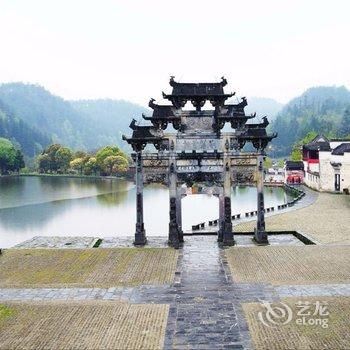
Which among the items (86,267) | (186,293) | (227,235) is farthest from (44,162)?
(186,293)

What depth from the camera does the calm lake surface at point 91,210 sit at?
44.1m

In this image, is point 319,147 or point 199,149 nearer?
point 199,149

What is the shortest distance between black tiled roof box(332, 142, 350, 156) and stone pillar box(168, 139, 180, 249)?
132ft

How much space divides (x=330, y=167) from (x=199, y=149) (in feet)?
134

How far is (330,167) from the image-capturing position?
6438 centimetres

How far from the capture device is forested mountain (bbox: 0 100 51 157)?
16530 cm

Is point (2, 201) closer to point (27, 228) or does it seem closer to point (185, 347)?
point (27, 228)

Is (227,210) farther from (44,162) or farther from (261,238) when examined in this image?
(44,162)

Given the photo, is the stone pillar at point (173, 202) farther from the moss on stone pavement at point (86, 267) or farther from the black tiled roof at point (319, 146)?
the black tiled roof at point (319, 146)

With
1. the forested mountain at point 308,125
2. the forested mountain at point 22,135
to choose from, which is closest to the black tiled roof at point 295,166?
the forested mountain at point 308,125

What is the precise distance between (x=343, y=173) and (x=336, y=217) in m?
21.3

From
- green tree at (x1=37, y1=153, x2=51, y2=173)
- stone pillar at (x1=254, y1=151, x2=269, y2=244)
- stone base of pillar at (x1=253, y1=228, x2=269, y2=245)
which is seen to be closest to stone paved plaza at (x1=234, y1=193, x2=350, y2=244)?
stone base of pillar at (x1=253, y1=228, x2=269, y2=245)

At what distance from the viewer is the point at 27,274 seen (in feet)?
75.4

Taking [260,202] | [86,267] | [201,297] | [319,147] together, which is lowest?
[201,297]
